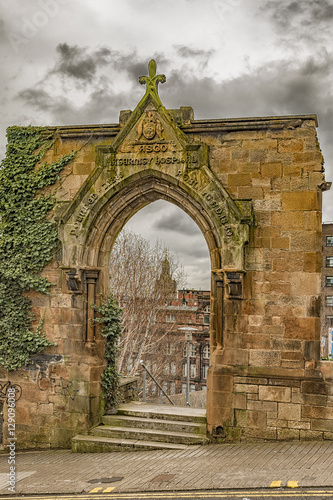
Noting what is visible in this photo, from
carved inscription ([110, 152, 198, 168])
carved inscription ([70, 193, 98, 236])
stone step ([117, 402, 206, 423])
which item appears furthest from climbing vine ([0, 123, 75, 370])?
stone step ([117, 402, 206, 423])

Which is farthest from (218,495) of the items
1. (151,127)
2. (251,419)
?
(151,127)

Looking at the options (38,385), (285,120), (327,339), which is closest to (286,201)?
(285,120)

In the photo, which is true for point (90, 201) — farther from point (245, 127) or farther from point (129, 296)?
point (129, 296)

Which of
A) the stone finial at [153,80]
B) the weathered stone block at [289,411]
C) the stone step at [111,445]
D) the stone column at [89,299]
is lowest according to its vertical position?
the stone step at [111,445]

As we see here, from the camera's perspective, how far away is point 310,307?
8680mm

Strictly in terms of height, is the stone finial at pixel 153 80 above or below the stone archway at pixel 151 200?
above

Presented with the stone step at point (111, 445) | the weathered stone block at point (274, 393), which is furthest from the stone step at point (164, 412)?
the weathered stone block at point (274, 393)

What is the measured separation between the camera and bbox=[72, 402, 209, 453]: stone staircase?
9055 mm

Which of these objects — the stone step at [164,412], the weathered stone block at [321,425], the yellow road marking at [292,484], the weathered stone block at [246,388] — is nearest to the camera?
the yellow road marking at [292,484]

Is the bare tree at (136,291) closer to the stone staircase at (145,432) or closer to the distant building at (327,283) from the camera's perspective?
the stone staircase at (145,432)

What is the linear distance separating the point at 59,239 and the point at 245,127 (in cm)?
413

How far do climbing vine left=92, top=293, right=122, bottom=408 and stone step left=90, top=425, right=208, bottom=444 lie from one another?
67cm

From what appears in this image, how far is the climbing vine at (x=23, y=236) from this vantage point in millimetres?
10070

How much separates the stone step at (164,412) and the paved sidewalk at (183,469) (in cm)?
87
